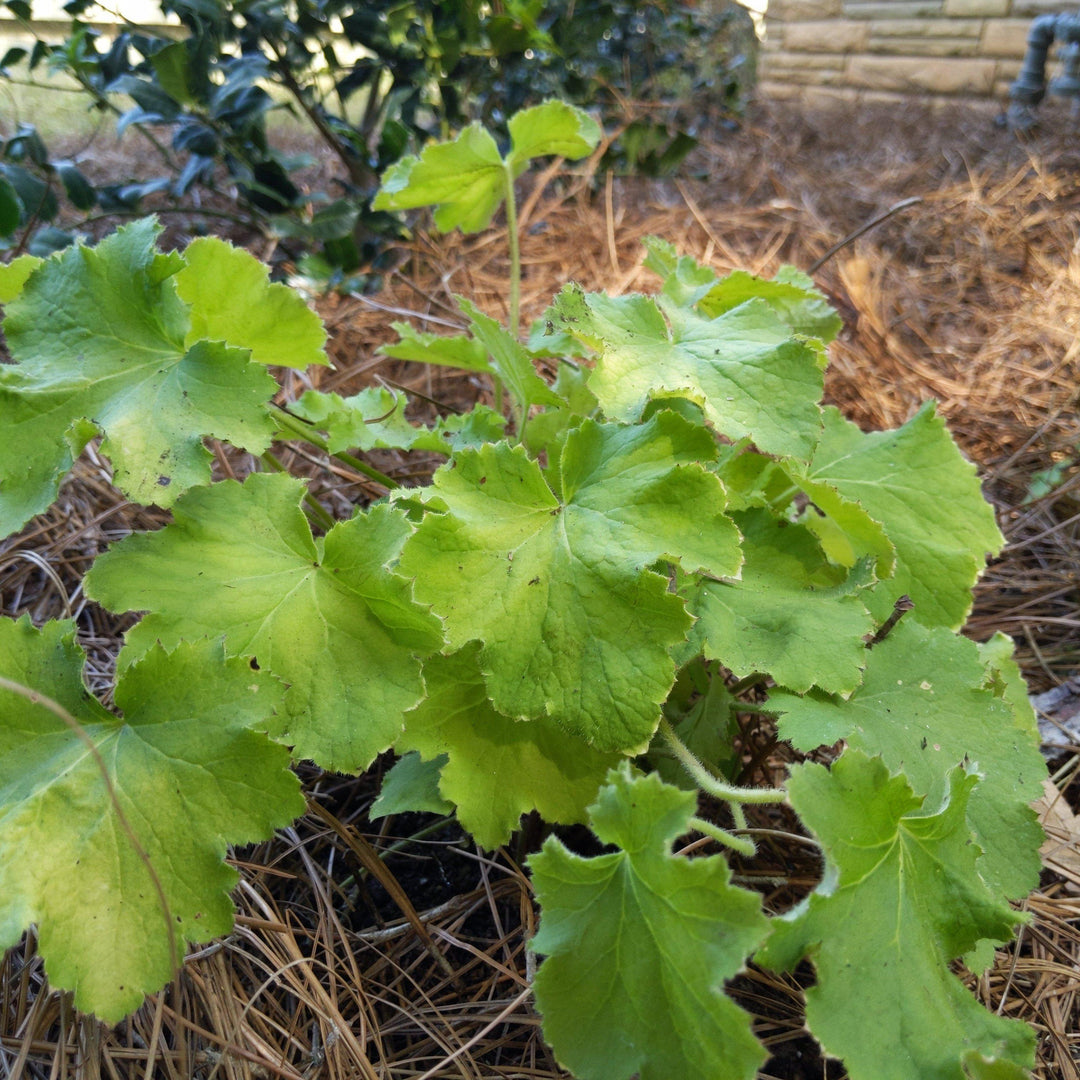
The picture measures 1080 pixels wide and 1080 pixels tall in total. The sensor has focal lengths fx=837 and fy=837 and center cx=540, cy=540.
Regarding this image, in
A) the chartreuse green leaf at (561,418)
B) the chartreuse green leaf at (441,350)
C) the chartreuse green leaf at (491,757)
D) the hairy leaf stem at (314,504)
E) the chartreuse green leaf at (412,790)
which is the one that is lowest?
the chartreuse green leaf at (412,790)

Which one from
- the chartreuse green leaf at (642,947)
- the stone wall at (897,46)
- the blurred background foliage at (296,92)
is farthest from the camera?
the stone wall at (897,46)

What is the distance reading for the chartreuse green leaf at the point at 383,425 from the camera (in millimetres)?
1270

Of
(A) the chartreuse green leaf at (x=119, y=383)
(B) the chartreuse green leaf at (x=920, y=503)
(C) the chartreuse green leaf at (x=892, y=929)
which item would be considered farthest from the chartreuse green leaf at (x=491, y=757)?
(B) the chartreuse green leaf at (x=920, y=503)

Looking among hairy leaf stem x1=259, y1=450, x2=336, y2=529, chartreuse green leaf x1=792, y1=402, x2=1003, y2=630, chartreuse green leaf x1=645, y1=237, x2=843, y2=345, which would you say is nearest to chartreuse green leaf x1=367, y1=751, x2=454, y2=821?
hairy leaf stem x1=259, y1=450, x2=336, y2=529

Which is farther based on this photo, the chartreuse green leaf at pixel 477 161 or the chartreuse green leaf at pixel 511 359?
the chartreuse green leaf at pixel 477 161

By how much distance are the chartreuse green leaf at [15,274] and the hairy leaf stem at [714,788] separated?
1.07 meters

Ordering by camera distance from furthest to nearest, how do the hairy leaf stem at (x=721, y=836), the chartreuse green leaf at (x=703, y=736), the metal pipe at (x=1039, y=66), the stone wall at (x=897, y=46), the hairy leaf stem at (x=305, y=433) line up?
the stone wall at (x=897, y=46), the metal pipe at (x=1039, y=66), the hairy leaf stem at (x=305, y=433), the chartreuse green leaf at (x=703, y=736), the hairy leaf stem at (x=721, y=836)

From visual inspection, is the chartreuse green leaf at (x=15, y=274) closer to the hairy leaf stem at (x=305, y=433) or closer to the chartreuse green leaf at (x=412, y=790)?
the hairy leaf stem at (x=305, y=433)

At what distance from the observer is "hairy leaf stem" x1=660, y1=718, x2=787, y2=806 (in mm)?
919

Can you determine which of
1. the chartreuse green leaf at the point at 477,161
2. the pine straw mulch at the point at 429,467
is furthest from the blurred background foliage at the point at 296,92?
the chartreuse green leaf at the point at 477,161

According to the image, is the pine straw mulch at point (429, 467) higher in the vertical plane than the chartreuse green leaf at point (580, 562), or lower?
lower

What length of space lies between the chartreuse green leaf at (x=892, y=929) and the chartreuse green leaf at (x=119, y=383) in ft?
2.62

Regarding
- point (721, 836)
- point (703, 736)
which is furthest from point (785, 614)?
point (721, 836)

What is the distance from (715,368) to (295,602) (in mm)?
624
